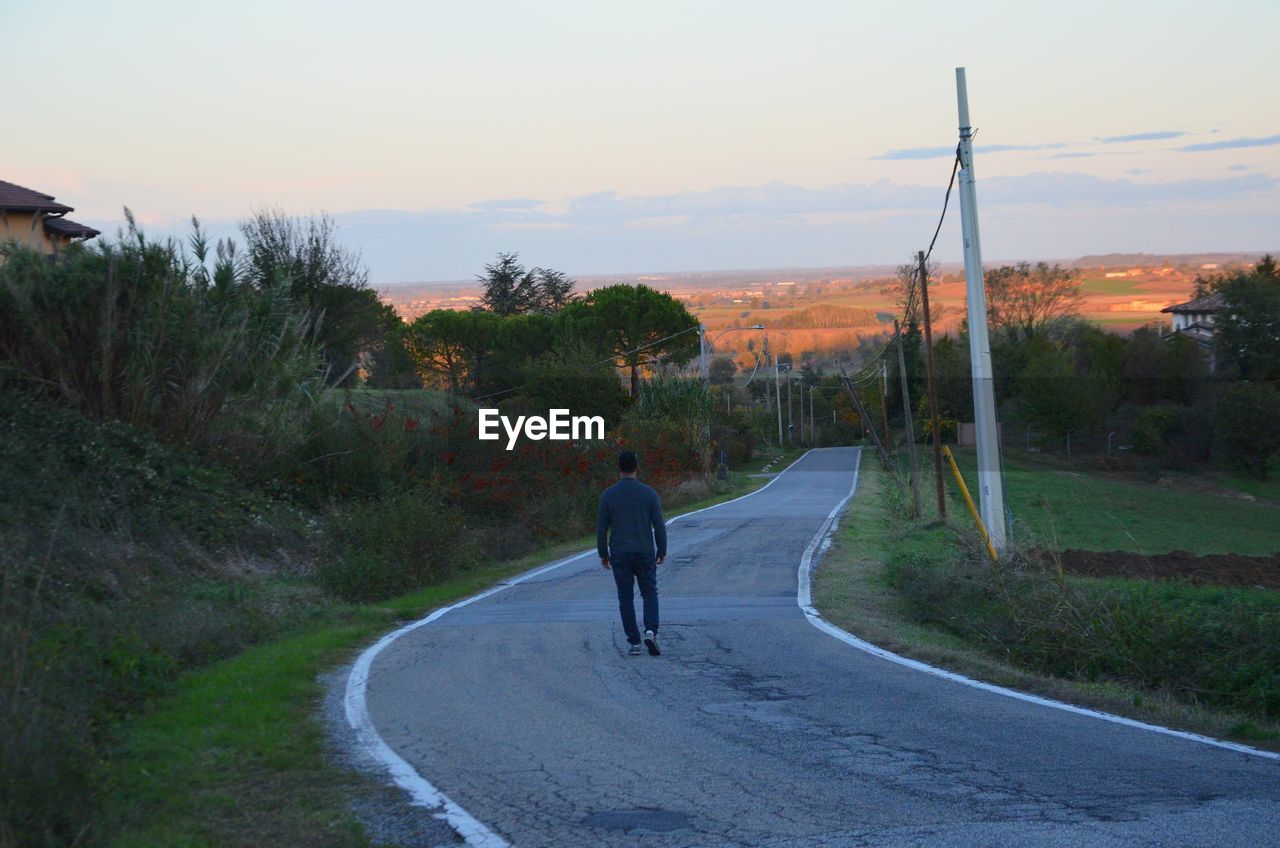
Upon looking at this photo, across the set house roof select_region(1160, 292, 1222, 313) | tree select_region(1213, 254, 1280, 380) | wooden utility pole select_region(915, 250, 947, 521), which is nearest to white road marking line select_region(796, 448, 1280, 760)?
wooden utility pole select_region(915, 250, 947, 521)

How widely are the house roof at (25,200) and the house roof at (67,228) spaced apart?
2.16ft

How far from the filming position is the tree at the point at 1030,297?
87.1 metres

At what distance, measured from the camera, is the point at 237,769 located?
7.21 m

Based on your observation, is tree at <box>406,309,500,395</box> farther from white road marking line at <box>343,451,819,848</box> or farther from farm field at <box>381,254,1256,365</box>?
white road marking line at <box>343,451,819,848</box>

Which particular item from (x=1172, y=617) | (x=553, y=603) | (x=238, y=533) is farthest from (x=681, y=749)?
(x=238, y=533)

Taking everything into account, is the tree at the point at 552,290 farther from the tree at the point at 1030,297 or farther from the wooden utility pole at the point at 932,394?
the wooden utility pole at the point at 932,394

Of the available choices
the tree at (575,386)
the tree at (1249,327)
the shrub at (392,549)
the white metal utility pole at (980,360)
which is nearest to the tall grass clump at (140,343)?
the shrub at (392,549)

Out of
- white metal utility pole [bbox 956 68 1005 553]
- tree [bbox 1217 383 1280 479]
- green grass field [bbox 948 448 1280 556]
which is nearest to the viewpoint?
white metal utility pole [bbox 956 68 1005 553]

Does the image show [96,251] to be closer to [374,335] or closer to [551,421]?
[551,421]

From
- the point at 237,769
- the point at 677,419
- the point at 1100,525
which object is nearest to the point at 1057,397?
the point at 677,419

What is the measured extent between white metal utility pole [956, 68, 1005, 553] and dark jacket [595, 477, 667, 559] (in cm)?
739

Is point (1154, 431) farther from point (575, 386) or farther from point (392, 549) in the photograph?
point (392, 549)

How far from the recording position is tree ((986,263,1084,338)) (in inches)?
3430

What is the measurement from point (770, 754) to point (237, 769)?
3.25m
